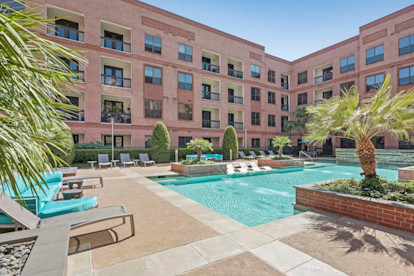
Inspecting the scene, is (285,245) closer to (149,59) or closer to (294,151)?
(149,59)

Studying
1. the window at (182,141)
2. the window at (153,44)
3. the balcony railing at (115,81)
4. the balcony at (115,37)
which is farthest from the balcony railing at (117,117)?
the window at (153,44)

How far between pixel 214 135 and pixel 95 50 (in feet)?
47.8

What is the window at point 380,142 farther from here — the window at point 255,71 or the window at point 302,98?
the window at point 255,71

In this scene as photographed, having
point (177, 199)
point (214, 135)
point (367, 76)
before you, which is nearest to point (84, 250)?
point (177, 199)

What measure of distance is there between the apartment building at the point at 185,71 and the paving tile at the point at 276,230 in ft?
55.8

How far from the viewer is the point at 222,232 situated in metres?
3.65

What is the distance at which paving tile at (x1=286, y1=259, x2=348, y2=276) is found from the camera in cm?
241

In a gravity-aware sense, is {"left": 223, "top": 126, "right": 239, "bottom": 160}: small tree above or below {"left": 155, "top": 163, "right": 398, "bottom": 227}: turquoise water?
above

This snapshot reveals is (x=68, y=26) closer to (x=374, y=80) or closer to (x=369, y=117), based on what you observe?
(x=369, y=117)

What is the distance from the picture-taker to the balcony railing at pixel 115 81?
18625mm

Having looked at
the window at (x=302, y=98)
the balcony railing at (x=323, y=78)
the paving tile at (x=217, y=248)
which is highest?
the balcony railing at (x=323, y=78)

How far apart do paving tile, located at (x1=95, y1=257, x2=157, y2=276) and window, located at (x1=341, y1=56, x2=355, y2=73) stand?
3107 centimetres

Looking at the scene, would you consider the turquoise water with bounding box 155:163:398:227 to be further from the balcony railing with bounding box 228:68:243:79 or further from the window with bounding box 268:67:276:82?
the window with bounding box 268:67:276:82

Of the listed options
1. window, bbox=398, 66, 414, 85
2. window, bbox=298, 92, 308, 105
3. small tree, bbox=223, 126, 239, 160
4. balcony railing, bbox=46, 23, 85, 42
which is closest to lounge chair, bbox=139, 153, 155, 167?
small tree, bbox=223, 126, 239, 160
